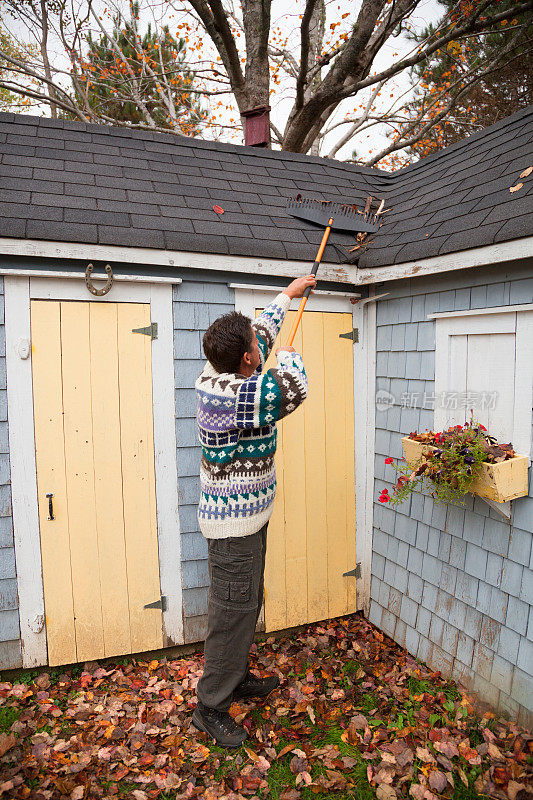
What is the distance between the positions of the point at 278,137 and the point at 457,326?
10126 millimetres

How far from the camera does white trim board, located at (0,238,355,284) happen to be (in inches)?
115

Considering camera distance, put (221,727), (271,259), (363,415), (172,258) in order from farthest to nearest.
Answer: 1. (363,415)
2. (271,259)
3. (172,258)
4. (221,727)

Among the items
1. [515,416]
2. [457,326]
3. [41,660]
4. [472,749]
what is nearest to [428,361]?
[457,326]

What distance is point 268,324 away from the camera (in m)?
2.90

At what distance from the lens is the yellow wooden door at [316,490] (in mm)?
3684

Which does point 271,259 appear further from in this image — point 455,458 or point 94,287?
point 455,458

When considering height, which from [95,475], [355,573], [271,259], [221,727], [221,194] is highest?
[221,194]

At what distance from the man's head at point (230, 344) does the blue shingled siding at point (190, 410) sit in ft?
3.34

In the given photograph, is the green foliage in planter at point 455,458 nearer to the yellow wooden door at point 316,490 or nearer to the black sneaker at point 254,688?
the yellow wooden door at point 316,490

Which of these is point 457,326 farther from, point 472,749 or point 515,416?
point 472,749

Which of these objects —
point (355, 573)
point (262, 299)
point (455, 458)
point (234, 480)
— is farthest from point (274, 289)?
point (355, 573)

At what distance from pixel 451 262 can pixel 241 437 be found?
162 cm

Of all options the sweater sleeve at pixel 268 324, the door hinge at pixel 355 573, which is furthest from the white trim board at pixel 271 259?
the door hinge at pixel 355 573

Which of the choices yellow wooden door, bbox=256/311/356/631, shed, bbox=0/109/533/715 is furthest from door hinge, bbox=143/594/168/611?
yellow wooden door, bbox=256/311/356/631
